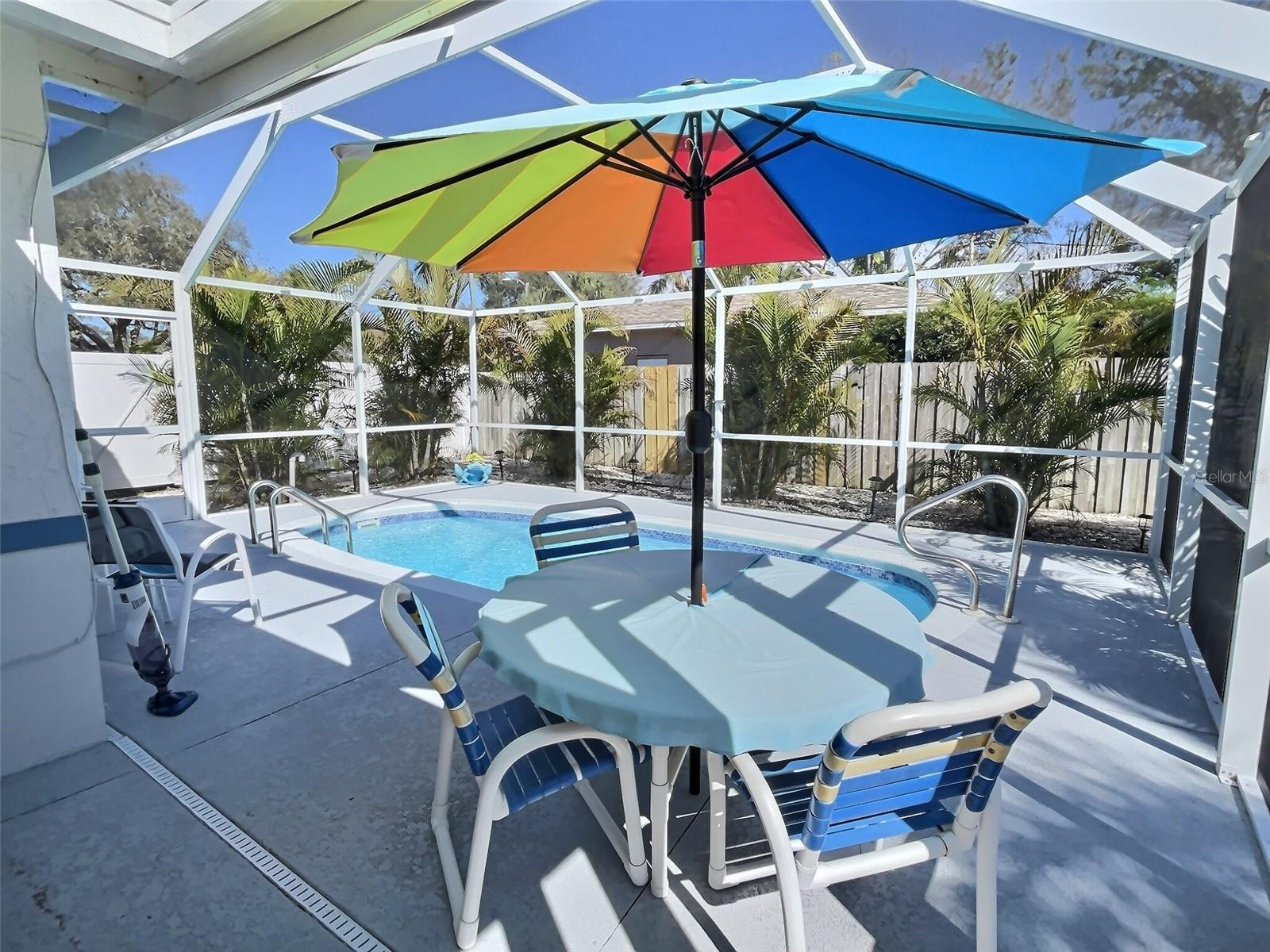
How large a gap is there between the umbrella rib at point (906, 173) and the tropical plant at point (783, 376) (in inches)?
225

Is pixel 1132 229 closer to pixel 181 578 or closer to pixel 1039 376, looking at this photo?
pixel 1039 376

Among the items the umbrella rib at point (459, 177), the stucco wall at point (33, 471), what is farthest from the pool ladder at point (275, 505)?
the umbrella rib at point (459, 177)

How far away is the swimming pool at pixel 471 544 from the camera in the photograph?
6610 mm

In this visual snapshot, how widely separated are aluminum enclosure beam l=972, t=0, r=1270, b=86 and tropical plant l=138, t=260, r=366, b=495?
8.42 m

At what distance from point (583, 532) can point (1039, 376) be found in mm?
5613

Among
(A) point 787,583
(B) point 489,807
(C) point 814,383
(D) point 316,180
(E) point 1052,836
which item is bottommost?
(E) point 1052,836

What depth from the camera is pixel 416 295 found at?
10250mm

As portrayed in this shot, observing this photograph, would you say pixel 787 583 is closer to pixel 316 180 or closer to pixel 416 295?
pixel 416 295

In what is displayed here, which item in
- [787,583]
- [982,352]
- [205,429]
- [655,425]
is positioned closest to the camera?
[787,583]

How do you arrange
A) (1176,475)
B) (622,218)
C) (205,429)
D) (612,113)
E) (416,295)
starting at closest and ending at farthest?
(612,113)
(622,218)
(1176,475)
(205,429)
(416,295)

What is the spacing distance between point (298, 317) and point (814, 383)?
7118mm

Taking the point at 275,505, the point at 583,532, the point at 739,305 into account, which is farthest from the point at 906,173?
the point at 739,305

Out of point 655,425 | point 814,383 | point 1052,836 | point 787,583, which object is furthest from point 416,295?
point 1052,836

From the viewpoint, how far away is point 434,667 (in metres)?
1.65
